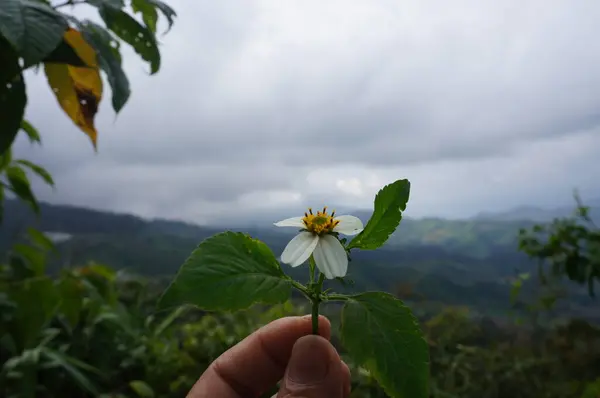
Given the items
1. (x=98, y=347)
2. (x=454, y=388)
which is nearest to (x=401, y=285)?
(x=454, y=388)

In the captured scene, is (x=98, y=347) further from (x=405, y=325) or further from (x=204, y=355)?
(x=405, y=325)

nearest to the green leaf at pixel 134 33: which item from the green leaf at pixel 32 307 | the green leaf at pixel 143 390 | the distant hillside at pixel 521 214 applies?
the green leaf at pixel 32 307

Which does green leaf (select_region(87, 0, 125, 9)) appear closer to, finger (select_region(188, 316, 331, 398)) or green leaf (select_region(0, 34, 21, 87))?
green leaf (select_region(0, 34, 21, 87))

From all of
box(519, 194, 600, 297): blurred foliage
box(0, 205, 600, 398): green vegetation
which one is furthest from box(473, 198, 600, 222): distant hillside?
box(0, 205, 600, 398): green vegetation

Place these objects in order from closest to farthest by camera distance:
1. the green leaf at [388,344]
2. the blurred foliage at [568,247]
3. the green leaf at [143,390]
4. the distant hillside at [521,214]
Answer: the green leaf at [388,344] → the green leaf at [143,390] → the blurred foliage at [568,247] → the distant hillside at [521,214]

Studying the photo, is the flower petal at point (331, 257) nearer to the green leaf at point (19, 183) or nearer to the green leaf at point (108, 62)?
the green leaf at point (108, 62)
